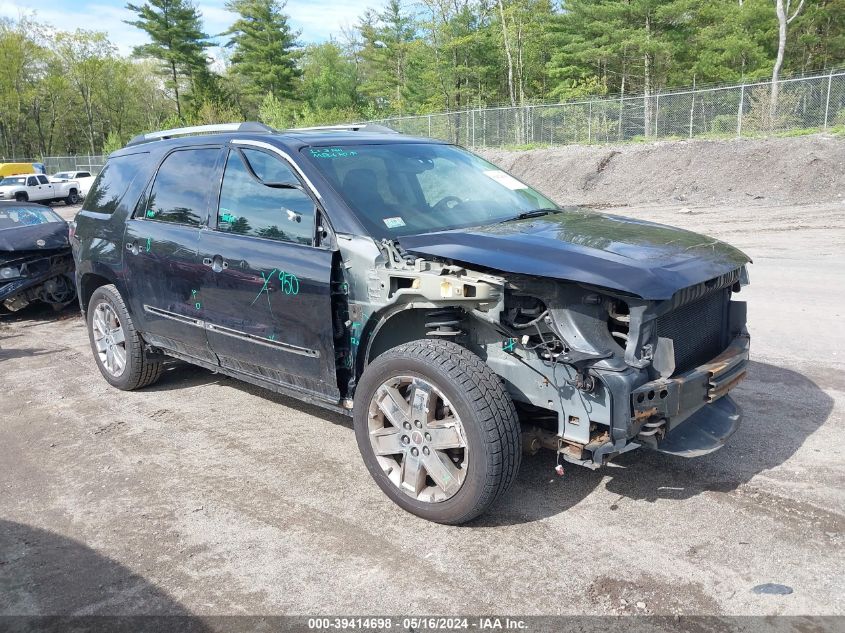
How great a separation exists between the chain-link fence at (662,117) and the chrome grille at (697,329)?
2162 centimetres

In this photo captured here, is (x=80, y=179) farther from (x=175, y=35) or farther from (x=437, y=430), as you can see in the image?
(x=437, y=430)

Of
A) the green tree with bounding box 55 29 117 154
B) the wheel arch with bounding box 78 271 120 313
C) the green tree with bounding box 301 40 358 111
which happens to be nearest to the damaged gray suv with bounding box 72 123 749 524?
the wheel arch with bounding box 78 271 120 313

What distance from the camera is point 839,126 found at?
2289 cm

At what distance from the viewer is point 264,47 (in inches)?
2119

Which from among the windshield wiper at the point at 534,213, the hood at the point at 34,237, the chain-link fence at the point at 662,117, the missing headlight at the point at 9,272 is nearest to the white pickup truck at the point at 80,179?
the chain-link fence at the point at 662,117

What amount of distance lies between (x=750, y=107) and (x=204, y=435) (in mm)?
26199

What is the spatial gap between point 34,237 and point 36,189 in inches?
1192

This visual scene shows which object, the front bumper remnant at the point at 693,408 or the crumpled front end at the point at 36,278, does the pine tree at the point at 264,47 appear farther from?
the front bumper remnant at the point at 693,408

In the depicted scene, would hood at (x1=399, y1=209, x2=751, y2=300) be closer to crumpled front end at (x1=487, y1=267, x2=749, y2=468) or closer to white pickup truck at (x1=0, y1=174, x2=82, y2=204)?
crumpled front end at (x1=487, y1=267, x2=749, y2=468)

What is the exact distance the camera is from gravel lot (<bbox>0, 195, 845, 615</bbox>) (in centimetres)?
282

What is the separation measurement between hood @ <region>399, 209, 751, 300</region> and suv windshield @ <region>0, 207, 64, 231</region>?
738cm

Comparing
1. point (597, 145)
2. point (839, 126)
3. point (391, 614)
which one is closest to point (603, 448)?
point (391, 614)

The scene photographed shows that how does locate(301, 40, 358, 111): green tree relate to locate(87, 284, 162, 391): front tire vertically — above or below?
above

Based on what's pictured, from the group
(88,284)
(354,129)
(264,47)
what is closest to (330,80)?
(264,47)
